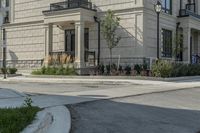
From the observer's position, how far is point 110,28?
29891mm

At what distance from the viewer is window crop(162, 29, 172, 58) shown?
3306 cm

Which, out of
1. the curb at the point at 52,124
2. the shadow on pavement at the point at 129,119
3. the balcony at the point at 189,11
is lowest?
the shadow on pavement at the point at 129,119

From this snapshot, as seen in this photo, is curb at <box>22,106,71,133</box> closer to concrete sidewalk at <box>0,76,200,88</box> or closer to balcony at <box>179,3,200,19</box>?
concrete sidewalk at <box>0,76,200,88</box>

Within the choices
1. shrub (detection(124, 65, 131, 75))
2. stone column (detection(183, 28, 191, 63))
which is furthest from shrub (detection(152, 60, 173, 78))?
stone column (detection(183, 28, 191, 63))

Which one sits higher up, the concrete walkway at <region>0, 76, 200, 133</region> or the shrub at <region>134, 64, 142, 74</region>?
the shrub at <region>134, 64, 142, 74</region>

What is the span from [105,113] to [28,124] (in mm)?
3808

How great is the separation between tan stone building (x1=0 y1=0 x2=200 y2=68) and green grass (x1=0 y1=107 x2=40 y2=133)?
21306 mm

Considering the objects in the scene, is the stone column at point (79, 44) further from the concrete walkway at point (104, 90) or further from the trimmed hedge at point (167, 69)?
the trimmed hedge at point (167, 69)

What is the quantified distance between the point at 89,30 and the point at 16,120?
25280 millimetres

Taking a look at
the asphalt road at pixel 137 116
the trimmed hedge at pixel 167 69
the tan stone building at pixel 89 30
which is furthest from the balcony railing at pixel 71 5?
the asphalt road at pixel 137 116

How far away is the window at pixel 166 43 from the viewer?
3306 centimetres

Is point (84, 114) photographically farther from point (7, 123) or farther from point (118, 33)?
point (118, 33)

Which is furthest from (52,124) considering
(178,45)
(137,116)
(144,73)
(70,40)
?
(70,40)

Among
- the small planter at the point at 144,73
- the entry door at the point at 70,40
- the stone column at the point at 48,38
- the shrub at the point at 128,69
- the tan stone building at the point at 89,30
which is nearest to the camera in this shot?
the small planter at the point at 144,73
